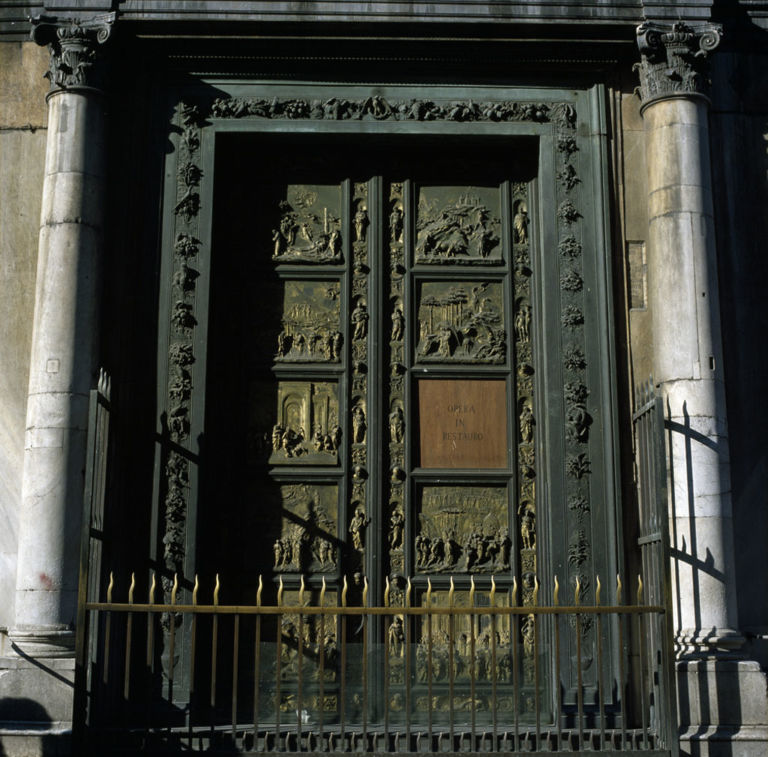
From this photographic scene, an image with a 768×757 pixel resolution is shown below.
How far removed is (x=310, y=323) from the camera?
1051 centimetres

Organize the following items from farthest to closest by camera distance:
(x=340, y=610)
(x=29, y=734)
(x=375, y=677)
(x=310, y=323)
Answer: (x=310, y=323)
(x=375, y=677)
(x=29, y=734)
(x=340, y=610)

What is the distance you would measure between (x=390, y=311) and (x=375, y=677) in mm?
3131

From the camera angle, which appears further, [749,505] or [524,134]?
[524,134]

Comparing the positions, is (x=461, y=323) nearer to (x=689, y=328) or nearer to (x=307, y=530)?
(x=689, y=328)

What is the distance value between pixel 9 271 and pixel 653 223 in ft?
17.5

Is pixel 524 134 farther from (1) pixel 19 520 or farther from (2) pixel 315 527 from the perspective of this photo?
(1) pixel 19 520

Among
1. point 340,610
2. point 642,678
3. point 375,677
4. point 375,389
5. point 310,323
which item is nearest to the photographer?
point 340,610

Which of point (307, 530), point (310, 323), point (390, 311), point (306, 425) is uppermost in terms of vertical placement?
point (390, 311)

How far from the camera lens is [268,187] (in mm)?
10789

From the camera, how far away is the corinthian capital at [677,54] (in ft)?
33.2

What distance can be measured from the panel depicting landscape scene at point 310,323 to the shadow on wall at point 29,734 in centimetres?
349

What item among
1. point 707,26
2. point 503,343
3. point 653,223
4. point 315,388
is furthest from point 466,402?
point 707,26

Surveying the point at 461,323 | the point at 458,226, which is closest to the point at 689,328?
the point at 461,323

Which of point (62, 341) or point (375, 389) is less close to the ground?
point (62, 341)
